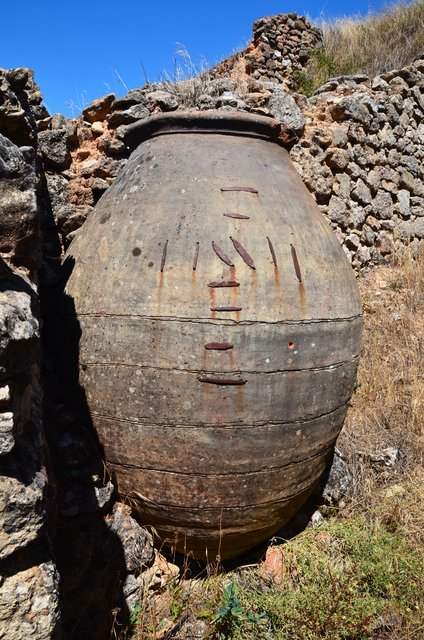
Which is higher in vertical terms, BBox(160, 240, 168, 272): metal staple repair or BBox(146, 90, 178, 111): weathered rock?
BBox(146, 90, 178, 111): weathered rock

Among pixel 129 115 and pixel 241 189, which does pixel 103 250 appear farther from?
pixel 129 115

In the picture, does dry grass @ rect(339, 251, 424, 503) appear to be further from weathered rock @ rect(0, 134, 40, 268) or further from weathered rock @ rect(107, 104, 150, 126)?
weathered rock @ rect(107, 104, 150, 126)

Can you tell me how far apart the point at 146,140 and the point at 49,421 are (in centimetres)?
155

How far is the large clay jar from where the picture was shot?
87.7 inches

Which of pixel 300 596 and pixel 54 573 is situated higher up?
pixel 54 573

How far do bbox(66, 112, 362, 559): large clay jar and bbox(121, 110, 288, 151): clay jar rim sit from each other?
0.01 m

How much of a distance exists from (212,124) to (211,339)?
117 centimetres

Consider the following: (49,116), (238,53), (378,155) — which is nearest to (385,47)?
(238,53)

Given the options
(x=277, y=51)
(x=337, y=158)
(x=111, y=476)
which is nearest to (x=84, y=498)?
(x=111, y=476)

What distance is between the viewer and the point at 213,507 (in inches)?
93.6

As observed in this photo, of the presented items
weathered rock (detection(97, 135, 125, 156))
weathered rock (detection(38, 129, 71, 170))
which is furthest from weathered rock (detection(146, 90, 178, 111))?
weathered rock (detection(38, 129, 71, 170))

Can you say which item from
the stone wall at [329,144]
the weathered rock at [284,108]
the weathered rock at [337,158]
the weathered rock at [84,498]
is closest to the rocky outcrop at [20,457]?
the weathered rock at [84,498]

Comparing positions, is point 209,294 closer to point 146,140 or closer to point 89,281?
point 89,281

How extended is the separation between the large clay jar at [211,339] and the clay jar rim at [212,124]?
0.01 metres
